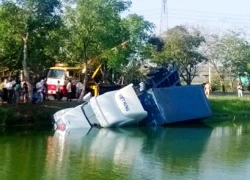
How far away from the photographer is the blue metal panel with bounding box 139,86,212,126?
32438mm

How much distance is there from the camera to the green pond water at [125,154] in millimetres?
17781

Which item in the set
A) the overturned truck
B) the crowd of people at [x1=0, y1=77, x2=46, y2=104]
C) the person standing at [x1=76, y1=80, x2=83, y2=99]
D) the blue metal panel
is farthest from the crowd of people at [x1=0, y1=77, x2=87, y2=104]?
the blue metal panel

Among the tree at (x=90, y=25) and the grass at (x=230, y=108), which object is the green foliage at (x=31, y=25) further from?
the grass at (x=230, y=108)

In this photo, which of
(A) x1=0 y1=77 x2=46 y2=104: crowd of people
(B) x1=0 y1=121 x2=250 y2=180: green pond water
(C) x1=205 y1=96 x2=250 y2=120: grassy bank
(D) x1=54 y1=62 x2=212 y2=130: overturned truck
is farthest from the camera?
(C) x1=205 y1=96 x2=250 y2=120: grassy bank

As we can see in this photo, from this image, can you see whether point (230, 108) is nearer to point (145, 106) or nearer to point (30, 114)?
point (145, 106)

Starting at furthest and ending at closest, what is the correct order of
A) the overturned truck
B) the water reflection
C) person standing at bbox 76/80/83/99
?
1. person standing at bbox 76/80/83/99
2. the overturned truck
3. the water reflection

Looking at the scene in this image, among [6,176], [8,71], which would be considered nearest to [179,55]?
[8,71]

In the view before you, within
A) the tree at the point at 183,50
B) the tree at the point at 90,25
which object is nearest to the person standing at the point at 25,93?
the tree at the point at 90,25

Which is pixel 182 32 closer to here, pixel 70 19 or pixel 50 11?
pixel 70 19

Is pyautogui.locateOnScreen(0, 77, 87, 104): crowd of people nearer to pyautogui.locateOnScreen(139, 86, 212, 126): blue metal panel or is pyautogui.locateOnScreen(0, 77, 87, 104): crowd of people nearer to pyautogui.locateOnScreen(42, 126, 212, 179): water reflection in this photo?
pyautogui.locateOnScreen(42, 126, 212, 179): water reflection

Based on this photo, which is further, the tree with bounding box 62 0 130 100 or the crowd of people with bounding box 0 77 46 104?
the tree with bounding box 62 0 130 100

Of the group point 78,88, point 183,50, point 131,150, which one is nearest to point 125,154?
point 131,150

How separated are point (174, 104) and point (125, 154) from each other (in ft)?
38.8

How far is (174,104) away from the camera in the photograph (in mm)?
33375
